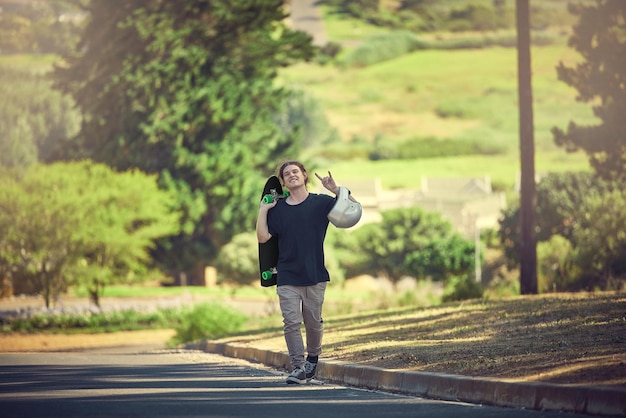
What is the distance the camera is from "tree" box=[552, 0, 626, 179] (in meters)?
51.0

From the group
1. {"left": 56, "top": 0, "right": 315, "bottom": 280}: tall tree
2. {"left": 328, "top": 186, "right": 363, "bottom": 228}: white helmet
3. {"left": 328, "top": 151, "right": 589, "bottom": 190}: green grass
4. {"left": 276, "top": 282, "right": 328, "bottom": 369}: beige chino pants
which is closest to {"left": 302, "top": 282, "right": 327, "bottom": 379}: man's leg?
{"left": 276, "top": 282, "right": 328, "bottom": 369}: beige chino pants

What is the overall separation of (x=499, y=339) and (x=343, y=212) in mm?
4291

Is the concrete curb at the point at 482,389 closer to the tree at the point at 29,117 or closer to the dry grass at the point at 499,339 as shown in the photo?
the dry grass at the point at 499,339

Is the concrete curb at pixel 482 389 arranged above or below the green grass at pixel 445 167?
below

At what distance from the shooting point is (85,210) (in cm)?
4644

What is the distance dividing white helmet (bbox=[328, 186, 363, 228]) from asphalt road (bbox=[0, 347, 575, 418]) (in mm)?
1667

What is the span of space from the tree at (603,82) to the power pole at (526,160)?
2124 centimetres

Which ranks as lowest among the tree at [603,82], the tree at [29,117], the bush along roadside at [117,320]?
the bush along roadside at [117,320]

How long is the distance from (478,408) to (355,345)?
22.8 feet

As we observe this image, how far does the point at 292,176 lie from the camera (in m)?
12.4

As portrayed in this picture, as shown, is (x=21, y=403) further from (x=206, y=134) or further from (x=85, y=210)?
(x=206, y=134)

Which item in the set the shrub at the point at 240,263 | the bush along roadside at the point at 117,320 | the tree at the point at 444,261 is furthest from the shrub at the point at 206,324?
the tree at the point at 444,261

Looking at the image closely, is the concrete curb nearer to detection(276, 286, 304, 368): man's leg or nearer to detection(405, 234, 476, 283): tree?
detection(276, 286, 304, 368): man's leg

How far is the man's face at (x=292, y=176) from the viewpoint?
12375mm
